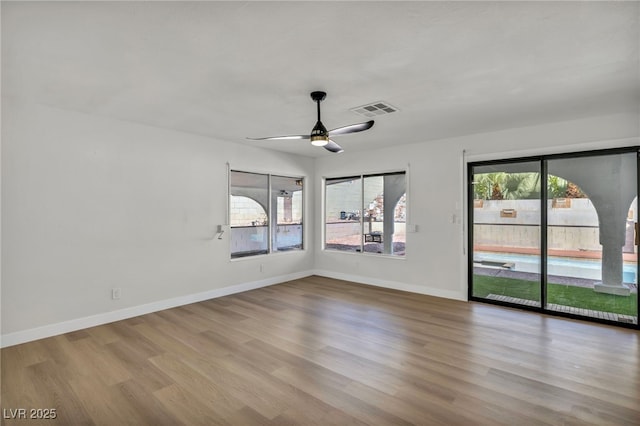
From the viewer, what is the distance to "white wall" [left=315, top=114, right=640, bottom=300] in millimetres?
4273

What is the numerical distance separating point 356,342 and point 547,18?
3111 mm

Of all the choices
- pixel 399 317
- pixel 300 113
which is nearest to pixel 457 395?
pixel 399 317

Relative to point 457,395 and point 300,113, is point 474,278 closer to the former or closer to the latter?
point 457,395

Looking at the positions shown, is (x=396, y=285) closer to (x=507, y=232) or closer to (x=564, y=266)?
(x=507, y=232)

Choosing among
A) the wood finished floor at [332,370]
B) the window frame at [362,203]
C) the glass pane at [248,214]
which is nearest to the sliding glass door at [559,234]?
the wood finished floor at [332,370]

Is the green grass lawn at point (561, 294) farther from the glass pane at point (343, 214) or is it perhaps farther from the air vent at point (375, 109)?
the air vent at point (375, 109)

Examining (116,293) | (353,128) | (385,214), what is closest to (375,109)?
(353,128)

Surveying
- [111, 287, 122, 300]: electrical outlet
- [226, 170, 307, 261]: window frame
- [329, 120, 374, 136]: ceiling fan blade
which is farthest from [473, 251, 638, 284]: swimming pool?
[111, 287, 122, 300]: electrical outlet

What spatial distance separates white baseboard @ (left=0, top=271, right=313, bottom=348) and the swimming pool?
402 cm

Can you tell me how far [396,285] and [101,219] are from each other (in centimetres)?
461

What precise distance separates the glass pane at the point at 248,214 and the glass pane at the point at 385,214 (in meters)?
1.96

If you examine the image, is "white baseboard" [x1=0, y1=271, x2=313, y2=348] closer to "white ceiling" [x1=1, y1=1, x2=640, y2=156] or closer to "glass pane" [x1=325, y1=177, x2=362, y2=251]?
"glass pane" [x1=325, y1=177, x2=362, y2=251]

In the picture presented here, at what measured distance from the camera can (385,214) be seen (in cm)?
611

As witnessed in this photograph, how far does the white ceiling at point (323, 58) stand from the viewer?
1930 millimetres
